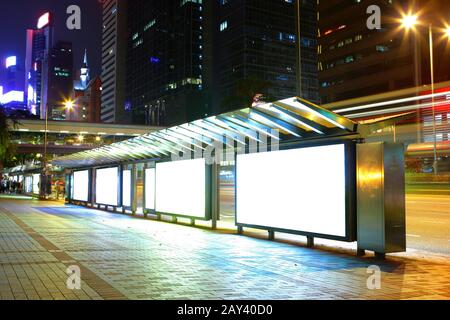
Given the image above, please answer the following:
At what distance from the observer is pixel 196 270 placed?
313 inches

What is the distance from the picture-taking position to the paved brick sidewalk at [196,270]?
6336 millimetres

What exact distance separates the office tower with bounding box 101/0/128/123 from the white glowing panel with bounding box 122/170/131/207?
14744 centimetres

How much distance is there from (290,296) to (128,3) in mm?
175206

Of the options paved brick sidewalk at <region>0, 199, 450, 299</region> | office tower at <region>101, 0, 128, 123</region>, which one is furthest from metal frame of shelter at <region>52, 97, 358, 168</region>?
office tower at <region>101, 0, 128, 123</region>

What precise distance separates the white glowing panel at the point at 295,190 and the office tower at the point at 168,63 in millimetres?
115923

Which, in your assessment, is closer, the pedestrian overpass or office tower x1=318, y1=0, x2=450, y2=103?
the pedestrian overpass

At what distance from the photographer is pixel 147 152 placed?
1852cm

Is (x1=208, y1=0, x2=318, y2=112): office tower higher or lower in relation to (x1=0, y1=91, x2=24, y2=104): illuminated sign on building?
higher

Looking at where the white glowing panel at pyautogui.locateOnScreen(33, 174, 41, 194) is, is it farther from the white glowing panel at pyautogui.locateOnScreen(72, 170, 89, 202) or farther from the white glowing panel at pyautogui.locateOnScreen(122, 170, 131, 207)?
the white glowing panel at pyautogui.locateOnScreen(122, 170, 131, 207)

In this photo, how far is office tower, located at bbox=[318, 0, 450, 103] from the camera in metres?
64.1

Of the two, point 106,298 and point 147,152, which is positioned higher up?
point 147,152

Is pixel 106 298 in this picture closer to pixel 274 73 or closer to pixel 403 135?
pixel 403 135

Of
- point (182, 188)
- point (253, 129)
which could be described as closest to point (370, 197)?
point (253, 129)
